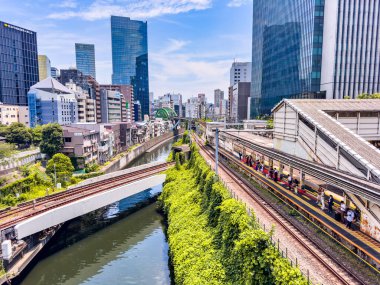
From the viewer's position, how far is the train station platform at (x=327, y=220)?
12.6 m

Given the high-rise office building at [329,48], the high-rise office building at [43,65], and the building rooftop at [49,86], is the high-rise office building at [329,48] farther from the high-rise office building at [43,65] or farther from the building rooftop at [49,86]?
the high-rise office building at [43,65]

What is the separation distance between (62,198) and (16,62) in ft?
281

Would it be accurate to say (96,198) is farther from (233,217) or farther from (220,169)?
(233,217)

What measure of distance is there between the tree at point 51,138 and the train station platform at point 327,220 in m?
36.1

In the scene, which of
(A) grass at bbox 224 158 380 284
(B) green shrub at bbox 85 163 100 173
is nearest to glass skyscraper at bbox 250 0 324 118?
(A) grass at bbox 224 158 380 284

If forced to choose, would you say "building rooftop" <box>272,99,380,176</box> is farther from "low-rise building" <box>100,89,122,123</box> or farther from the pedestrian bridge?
"low-rise building" <box>100,89,122,123</box>

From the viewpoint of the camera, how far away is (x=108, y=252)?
25.4 meters

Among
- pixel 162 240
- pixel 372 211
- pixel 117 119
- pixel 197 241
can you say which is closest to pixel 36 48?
pixel 117 119

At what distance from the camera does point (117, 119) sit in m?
108

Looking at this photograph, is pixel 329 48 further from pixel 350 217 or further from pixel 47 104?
pixel 47 104

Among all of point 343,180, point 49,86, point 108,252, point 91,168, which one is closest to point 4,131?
point 49,86

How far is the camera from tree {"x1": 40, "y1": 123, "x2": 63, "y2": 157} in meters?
45.4

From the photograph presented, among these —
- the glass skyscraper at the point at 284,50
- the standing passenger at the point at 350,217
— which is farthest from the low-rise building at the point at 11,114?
the standing passenger at the point at 350,217

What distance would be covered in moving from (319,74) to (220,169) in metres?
36.8
